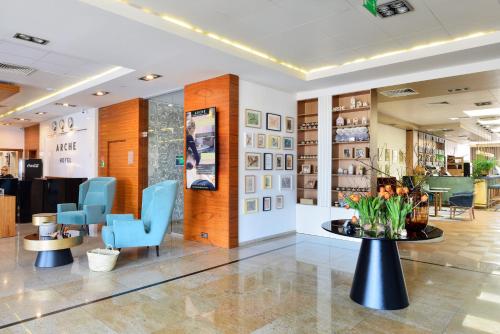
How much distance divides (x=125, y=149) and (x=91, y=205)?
1847 mm

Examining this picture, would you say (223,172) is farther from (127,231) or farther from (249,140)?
(127,231)

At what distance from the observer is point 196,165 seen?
21.1 ft

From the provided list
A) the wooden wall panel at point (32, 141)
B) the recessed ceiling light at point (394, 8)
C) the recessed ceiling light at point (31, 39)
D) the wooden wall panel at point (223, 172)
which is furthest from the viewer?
the wooden wall panel at point (32, 141)

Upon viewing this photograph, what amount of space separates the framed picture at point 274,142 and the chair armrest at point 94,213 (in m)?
3.67

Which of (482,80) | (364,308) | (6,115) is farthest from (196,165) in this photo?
(6,115)

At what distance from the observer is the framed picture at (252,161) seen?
6.46 metres

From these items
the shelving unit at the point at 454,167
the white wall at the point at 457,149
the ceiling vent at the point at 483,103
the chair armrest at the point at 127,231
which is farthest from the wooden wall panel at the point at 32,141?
the white wall at the point at 457,149

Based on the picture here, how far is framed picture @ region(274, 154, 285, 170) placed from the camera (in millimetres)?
7119

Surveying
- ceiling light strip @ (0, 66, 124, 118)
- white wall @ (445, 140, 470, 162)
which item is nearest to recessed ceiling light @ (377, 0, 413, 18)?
ceiling light strip @ (0, 66, 124, 118)

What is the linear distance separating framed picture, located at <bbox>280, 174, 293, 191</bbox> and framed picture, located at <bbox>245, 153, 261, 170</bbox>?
80 centimetres

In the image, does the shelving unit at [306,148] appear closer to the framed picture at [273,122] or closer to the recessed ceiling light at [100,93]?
the framed picture at [273,122]

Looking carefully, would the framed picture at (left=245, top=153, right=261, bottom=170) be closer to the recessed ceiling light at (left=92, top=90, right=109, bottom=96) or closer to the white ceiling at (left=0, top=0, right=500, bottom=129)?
the white ceiling at (left=0, top=0, right=500, bottom=129)

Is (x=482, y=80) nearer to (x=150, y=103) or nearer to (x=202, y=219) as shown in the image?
(x=202, y=219)

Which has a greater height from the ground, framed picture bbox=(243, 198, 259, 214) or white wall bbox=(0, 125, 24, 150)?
white wall bbox=(0, 125, 24, 150)
